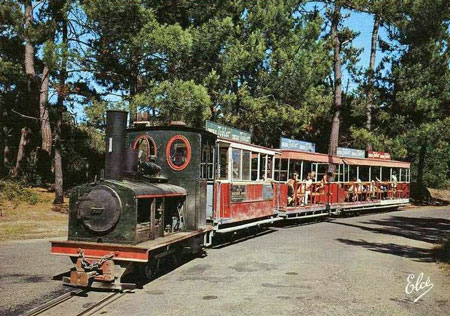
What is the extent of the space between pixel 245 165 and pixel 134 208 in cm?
616

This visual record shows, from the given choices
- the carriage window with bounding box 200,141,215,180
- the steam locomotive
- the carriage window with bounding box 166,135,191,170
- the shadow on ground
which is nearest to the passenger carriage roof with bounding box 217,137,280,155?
the steam locomotive

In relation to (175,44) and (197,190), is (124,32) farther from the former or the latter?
(197,190)

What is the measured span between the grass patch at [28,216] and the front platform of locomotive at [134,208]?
6.14 meters

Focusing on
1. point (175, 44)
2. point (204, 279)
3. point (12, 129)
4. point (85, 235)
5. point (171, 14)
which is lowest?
point (204, 279)

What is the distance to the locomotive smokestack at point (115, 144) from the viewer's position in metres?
8.05

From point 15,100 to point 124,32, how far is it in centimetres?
959

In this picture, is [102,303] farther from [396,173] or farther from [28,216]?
[396,173]

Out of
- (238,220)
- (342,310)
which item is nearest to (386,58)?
(238,220)

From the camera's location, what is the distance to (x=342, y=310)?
6617 millimetres

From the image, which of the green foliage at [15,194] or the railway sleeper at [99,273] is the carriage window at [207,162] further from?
the green foliage at [15,194]

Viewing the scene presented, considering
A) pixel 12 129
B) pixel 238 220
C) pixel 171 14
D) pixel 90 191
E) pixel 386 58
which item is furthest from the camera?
pixel 386 58

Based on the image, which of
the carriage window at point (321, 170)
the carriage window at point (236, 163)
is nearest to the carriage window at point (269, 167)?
the carriage window at point (236, 163)

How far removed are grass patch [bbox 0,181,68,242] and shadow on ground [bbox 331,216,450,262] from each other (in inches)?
370

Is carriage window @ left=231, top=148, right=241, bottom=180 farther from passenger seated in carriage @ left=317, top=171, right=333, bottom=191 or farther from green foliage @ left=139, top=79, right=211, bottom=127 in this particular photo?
passenger seated in carriage @ left=317, top=171, right=333, bottom=191
